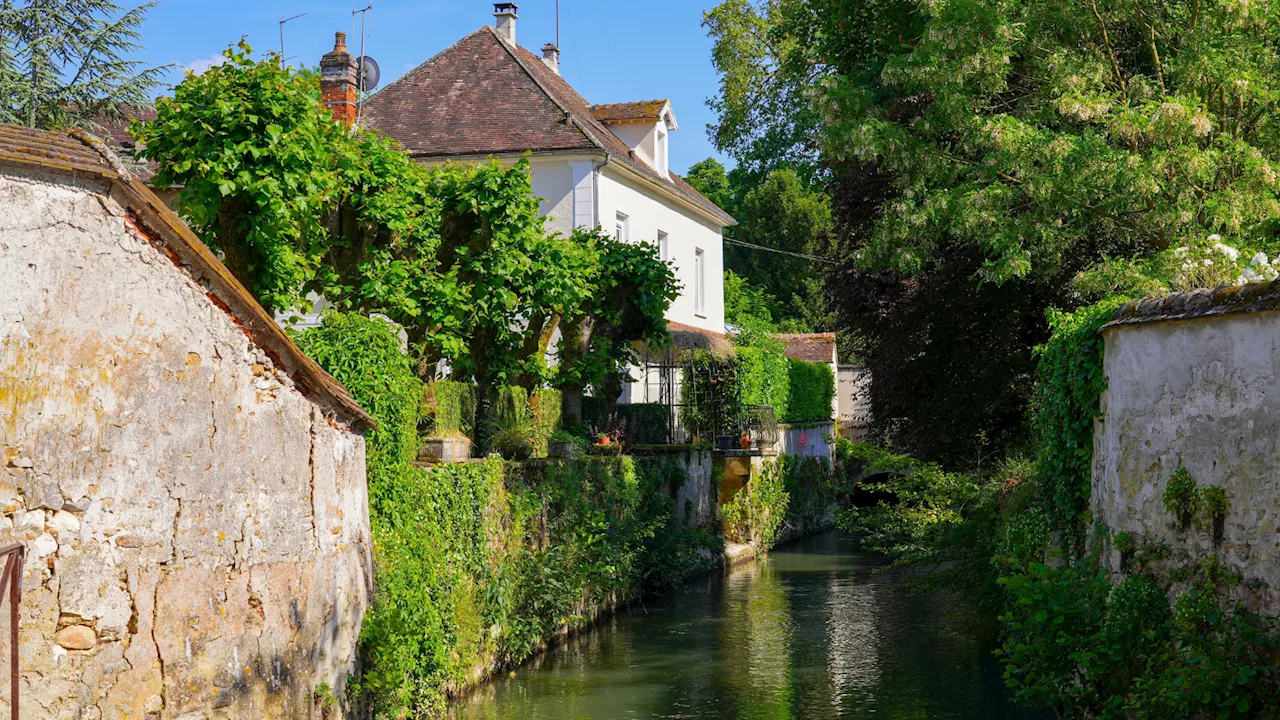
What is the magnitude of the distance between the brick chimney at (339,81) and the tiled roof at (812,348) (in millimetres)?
23789

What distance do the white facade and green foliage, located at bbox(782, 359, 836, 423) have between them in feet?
8.43

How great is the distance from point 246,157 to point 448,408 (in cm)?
537

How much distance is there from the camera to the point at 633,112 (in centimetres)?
2866

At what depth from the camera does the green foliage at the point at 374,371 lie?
34.2 feet

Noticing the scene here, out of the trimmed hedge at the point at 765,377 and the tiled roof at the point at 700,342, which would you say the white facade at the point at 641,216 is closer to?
the tiled roof at the point at 700,342

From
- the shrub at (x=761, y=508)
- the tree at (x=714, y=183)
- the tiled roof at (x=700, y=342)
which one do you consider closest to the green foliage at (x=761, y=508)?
the shrub at (x=761, y=508)

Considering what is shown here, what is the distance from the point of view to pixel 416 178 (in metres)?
15.3

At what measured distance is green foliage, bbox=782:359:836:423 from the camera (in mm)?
33281

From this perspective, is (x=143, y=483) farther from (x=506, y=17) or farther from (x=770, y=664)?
(x=506, y=17)

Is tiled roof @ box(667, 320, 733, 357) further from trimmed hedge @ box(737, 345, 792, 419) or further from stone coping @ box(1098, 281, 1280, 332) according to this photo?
stone coping @ box(1098, 281, 1280, 332)

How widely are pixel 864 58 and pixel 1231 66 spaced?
6.97m

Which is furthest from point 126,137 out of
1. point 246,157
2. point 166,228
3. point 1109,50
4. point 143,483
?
point 143,483

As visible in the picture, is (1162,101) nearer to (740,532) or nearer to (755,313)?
(740,532)

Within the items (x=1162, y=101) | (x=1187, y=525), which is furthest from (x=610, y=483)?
(x=1187, y=525)
